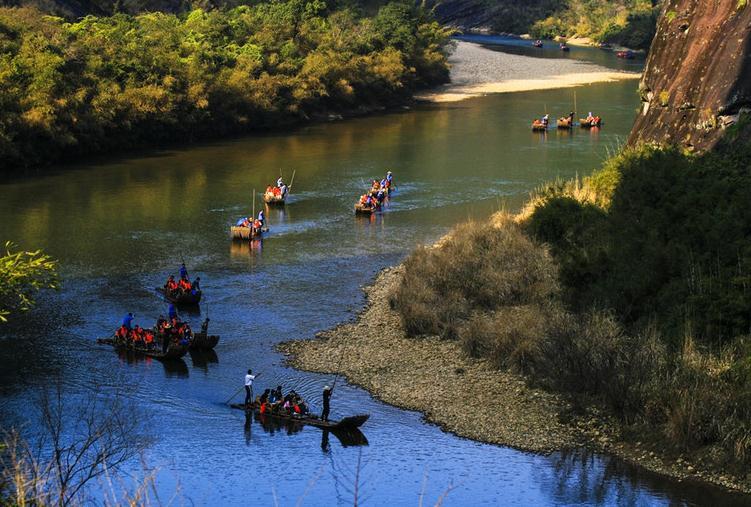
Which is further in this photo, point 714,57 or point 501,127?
point 501,127

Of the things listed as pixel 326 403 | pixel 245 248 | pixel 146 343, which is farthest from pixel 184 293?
pixel 326 403

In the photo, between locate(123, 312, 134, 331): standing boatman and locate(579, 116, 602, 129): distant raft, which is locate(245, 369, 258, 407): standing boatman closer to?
locate(123, 312, 134, 331): standing boatman

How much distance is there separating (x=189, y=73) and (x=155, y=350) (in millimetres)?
53312

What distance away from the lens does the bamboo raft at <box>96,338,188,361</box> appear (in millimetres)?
38500

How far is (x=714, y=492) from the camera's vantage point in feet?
93.3

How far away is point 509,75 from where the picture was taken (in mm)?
133500

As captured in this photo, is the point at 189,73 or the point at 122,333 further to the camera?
the point at 189,73

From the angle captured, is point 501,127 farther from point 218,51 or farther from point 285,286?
point 285,286

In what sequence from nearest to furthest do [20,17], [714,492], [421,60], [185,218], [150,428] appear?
[714,492]
[150,428]
[185,218]
[20,17]
[421,60]

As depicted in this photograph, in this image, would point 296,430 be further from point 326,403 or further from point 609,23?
point 609,23

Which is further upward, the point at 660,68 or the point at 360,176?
the point at 660,68

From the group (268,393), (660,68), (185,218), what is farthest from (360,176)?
(268,393)

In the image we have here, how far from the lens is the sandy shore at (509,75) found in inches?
4755

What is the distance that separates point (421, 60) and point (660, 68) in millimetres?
67293
